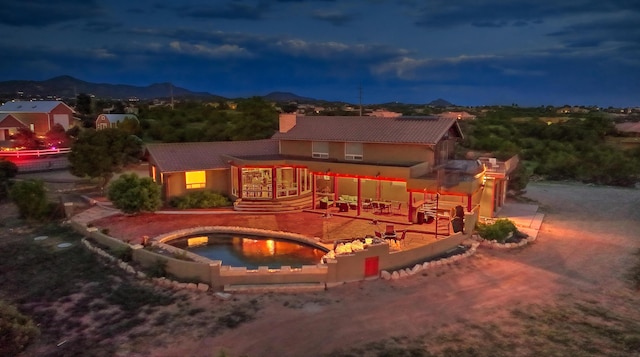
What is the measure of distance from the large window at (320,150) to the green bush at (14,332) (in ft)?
54.4

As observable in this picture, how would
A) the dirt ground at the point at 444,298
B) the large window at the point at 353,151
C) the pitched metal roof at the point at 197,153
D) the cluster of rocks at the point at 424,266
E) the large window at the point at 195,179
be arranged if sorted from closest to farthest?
1. the dirt ground at the point at 444,298
2. the cluster of rocks at the point at 424,266
3. the large window at the point at 353,151
4. the pitched metal roof at the point at 197,153
5. the large window at the point at 195,179

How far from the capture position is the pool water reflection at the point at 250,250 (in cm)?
1747

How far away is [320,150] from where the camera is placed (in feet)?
86.6

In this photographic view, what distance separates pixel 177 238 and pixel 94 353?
9319 mm

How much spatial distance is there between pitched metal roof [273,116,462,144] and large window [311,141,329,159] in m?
0.40

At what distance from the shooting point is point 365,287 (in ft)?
49.5

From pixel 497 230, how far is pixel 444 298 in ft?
21.5

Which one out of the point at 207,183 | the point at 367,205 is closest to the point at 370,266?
the point at 367,205

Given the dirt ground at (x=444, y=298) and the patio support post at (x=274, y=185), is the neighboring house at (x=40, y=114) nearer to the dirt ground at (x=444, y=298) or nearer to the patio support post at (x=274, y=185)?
the patio support post at (x=274, y=185)

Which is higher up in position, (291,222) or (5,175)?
(5,175)

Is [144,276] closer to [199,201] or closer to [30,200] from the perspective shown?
[199,201]

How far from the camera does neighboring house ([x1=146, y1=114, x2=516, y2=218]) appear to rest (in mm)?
23016

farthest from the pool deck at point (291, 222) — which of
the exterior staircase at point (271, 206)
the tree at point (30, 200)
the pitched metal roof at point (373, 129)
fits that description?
the pitched metal roof at point (373, 129)

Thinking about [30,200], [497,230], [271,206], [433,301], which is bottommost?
[433,301]
